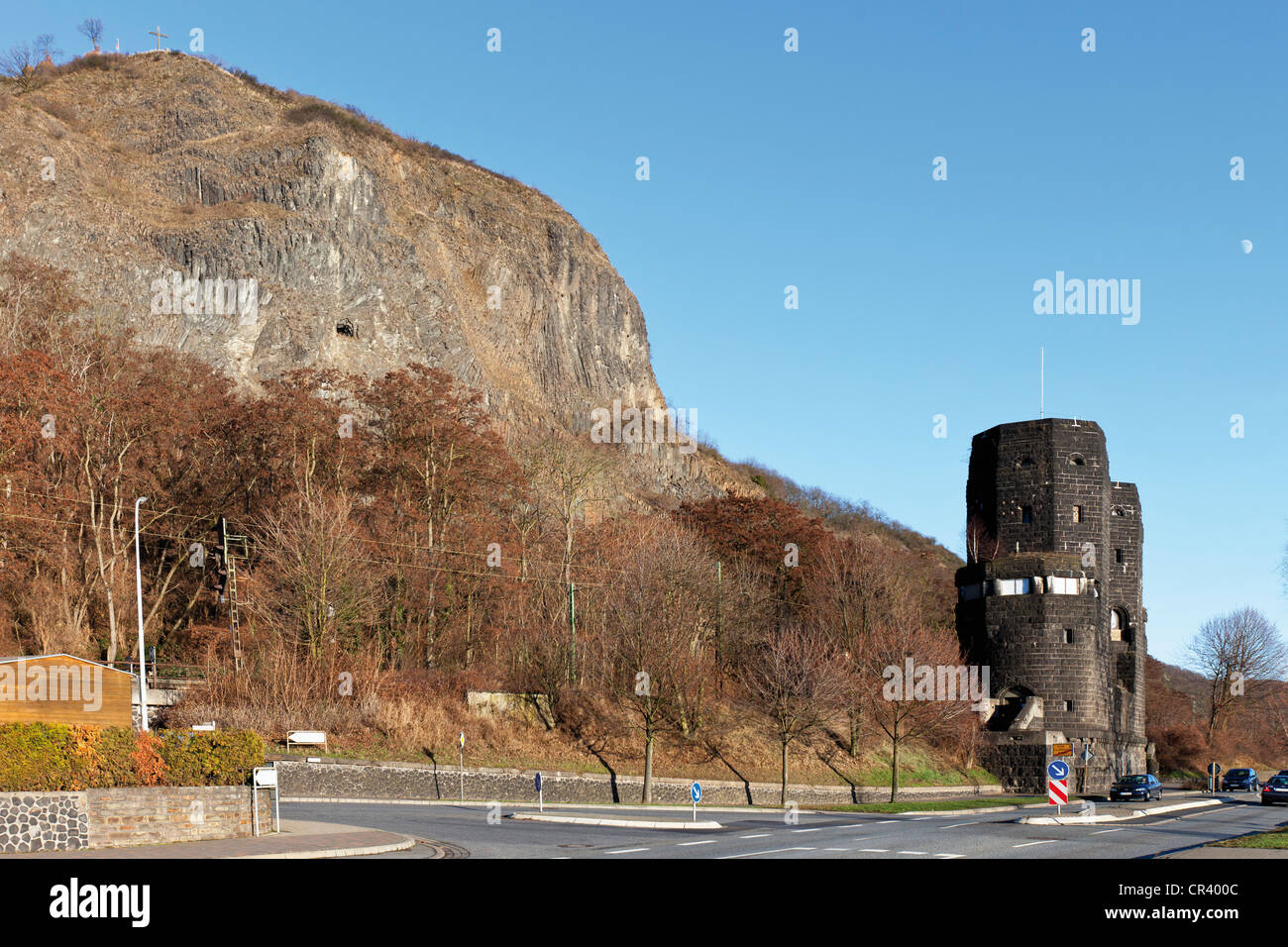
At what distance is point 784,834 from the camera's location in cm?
2634

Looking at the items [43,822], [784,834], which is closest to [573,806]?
[784,834]

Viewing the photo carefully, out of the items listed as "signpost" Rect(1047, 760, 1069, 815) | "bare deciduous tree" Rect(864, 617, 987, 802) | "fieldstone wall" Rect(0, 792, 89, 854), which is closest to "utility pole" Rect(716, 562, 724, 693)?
"bare deciduous tree" Rect(864, 617, 987, 802)

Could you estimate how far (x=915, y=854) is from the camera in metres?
20.8

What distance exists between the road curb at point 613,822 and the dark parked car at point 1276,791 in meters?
28.0

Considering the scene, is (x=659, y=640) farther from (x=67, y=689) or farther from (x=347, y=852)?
(x=347, y=852)

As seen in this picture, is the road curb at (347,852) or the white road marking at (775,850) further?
the white road marking at (775,850)

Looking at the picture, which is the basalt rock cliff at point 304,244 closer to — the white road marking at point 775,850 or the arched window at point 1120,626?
the arched window at point 1120,626

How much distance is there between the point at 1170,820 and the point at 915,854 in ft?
60.1

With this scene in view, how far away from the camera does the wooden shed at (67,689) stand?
2698cm

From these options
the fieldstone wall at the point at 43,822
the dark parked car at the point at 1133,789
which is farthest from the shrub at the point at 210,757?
the dark parked car at the point at 1133,789

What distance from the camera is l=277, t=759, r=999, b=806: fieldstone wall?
3694 cm
